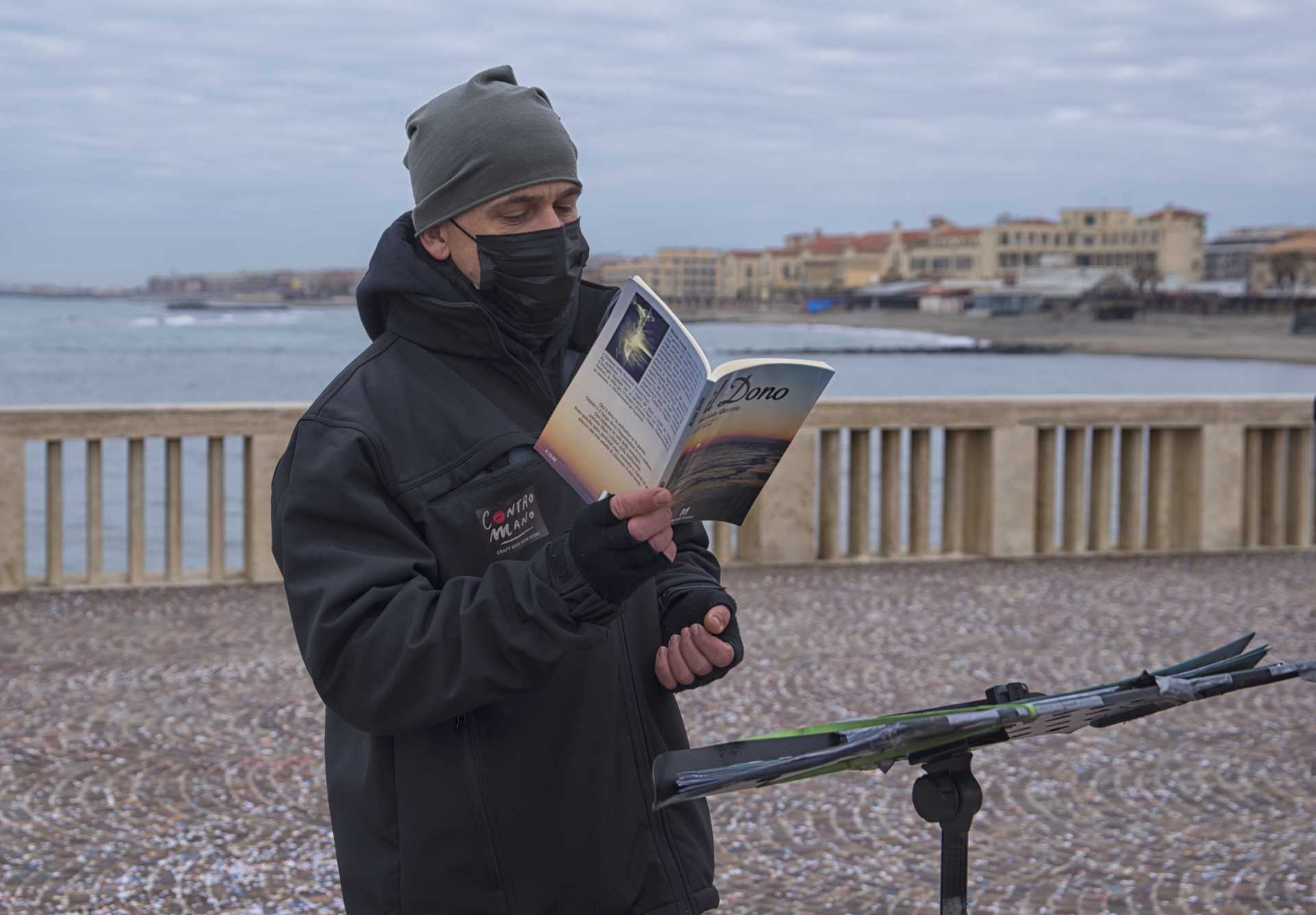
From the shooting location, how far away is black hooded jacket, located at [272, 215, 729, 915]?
2.10 metres

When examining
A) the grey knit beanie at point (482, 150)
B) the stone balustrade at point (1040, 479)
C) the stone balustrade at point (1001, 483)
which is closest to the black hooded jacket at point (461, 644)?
the grey knit beanie at point (482, 150)

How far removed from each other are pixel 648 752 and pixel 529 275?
765 millimetres

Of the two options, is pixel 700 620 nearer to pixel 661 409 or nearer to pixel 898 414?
pixel 661 409

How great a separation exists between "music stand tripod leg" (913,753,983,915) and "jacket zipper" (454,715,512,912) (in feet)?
2.03

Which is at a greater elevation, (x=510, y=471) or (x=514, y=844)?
(x=510, y=471)

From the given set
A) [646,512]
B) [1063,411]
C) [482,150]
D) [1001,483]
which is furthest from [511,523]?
[1063,411]

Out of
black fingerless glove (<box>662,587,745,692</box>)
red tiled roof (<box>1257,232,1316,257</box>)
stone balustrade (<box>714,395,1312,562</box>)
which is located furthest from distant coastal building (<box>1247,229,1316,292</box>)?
black fingerless glove (<box>662,587,745,692</box>)

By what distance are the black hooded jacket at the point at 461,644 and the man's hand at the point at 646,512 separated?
0.34ft

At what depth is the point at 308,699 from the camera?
6.85 metres

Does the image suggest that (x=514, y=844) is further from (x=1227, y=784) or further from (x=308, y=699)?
(x=308, y=699)

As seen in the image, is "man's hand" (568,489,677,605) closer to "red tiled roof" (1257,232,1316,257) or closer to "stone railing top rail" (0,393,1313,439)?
"stone railing top rail" (0,393,1313,439)

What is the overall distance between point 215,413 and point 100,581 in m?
1.26

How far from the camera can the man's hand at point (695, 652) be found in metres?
2.40

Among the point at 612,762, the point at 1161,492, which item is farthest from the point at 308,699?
the point at 1161,492
